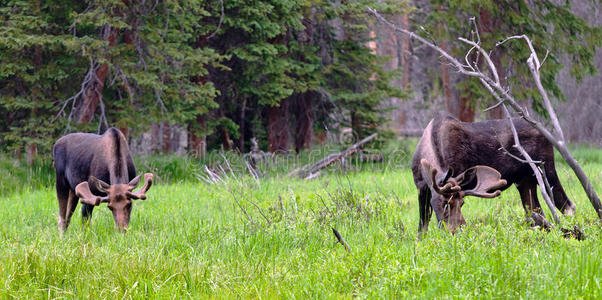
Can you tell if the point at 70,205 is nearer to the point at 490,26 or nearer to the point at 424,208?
the point at 424,208

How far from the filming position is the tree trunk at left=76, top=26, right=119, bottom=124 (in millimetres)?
13953

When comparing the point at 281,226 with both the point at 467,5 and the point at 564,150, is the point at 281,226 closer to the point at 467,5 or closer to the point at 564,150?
the point at 564,150

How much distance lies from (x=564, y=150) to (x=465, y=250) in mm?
1421

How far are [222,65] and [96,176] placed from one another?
266 inches

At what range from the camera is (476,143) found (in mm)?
7203

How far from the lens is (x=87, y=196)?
24.2ft

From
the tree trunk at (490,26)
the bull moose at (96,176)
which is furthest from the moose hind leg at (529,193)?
the tree trunk at (490,26)

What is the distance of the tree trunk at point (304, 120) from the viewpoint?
17922 mm

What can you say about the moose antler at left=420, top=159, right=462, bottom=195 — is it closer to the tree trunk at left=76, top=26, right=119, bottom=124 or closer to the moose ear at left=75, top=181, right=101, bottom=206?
the moose ear at left=75, top=181, right=101, bottom=206

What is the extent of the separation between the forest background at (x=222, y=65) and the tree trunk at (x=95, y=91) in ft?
→ 0.08

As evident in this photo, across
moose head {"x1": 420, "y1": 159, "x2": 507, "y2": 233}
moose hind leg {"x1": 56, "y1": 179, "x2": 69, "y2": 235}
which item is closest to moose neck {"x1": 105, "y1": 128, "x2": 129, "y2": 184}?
moose hind leg {"x1": 56, "y1": 179, "x2": 69, "y2": 235}

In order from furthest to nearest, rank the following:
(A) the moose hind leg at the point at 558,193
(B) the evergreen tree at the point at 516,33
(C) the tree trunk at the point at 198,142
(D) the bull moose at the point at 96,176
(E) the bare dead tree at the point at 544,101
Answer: (B) the evergreen tree at the point at 516,33 < (C) the tree trunk at the point at 198,142 < (A) the moose hind leg at the point at 558,193 < (D) the bull moose at the point at 96,176 < (E) the bare dead tree at the point at 544,101

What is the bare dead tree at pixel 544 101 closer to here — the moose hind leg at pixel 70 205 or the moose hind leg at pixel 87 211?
the moose hind leg at pixel 87 211

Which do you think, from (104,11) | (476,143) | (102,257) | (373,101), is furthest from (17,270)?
(373,101)
